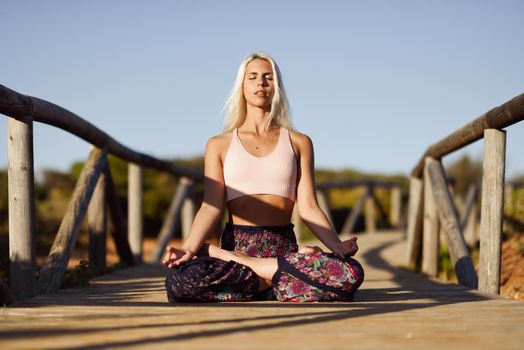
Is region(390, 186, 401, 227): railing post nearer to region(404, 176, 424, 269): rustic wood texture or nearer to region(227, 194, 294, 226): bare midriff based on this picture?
region(404, 176, 424, 269): rustic wood texture

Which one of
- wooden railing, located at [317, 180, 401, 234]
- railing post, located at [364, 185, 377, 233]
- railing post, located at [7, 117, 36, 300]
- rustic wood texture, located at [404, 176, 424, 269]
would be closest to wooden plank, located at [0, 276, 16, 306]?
railing post, located at [7, 117, 36, 300]

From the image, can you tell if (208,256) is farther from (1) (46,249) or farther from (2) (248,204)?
(1) (46,249)

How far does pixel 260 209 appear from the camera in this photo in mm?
3311

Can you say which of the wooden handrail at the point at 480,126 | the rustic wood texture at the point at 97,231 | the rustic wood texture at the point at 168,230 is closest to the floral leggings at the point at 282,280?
the wooden handrail at the point at 480,126

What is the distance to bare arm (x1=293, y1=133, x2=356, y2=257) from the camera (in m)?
3.18

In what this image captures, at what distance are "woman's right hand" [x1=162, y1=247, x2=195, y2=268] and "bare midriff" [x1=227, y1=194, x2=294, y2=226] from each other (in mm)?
377

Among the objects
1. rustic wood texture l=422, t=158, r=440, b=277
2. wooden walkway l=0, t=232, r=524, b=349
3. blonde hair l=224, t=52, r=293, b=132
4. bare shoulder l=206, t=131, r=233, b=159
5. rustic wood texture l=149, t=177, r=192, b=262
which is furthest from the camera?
rustic wood texture l=149, t=177, r=192, b=262

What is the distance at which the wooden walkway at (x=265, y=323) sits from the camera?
1.98m

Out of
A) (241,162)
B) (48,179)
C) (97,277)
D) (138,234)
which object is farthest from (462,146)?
(48,179)

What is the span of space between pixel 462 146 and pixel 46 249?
10.6 ft

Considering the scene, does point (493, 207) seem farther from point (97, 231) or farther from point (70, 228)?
point (97, 231)

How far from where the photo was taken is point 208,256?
10.1ft

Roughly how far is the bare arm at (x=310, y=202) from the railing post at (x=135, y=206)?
9.25 feet

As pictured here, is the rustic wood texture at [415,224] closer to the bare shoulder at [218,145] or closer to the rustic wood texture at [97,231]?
the rustic wood texture at [97,231]
